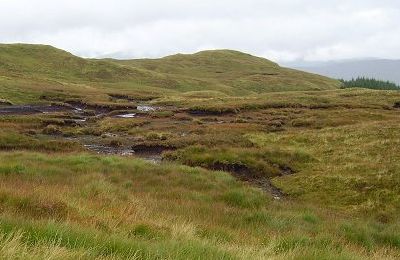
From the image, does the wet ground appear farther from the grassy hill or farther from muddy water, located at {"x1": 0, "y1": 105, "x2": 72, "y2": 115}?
the grassy hill

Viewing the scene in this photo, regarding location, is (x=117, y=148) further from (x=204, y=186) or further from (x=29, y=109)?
(x=29, y=109)

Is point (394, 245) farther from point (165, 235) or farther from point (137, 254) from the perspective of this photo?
point (137, 254)

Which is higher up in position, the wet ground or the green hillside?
the green hillside

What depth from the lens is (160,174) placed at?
83.3ft

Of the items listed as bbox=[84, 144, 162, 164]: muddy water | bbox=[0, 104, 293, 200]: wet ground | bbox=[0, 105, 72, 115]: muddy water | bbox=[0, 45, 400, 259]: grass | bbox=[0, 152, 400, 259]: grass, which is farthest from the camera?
bbox=[0, 105, 72, 115]: muddy water

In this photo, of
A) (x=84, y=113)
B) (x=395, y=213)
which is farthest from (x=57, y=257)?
(x=84, y=113)

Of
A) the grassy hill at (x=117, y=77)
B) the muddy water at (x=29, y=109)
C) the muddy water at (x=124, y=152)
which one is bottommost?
the muddy water at (x=124, y=152)

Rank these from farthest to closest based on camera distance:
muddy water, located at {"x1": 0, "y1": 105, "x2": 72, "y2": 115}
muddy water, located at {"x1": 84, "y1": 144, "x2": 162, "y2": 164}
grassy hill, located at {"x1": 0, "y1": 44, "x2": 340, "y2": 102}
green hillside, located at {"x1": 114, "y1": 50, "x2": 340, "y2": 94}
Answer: green hillside, located at {"x1": 114, "y1": 50, "x2": 340, "y2": 94} → grassy hill, located at {"x1": 0, "y1": 44, "x2": 340, "y2": 102} → muddy water, located at {"x1": 0, "y1": 105, "x2": 72, "y2": 115} → muddy water, located at {"x1": 84, "y1": 144, "x2": 162, "y2": 164}

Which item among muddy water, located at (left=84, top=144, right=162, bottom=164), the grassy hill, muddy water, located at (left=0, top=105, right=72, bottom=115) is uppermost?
the grassy hill

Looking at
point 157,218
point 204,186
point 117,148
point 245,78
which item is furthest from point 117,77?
point 157,218

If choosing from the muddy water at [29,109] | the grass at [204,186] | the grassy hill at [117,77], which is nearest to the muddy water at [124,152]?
the grass at [204,186]

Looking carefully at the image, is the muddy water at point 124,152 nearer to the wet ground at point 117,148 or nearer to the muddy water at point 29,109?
the wet ground at point 117,148

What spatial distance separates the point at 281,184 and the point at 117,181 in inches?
374

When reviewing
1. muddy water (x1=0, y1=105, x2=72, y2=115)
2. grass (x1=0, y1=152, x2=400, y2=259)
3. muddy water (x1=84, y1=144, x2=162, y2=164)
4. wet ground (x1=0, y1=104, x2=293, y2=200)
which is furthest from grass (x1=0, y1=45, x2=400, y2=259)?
muddy water (x1=0, y1=105, x2=72, y2=115)
